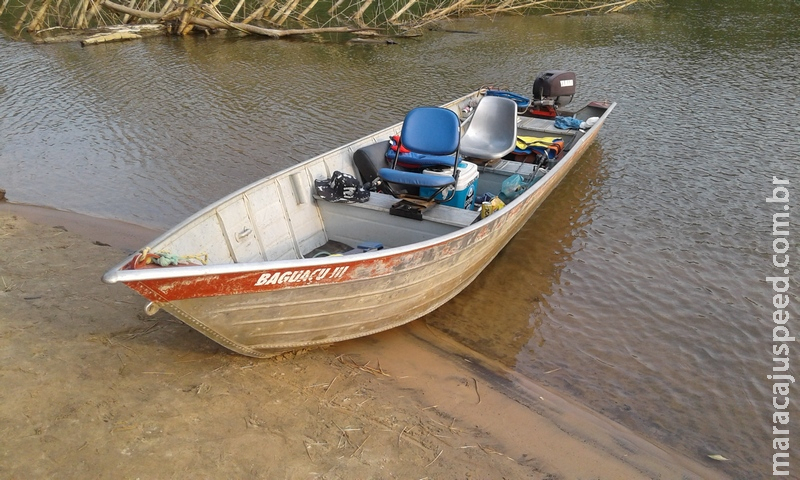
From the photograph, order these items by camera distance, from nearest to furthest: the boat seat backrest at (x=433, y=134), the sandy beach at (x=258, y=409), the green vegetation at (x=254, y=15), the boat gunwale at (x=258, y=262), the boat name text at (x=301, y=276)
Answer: the boat gunwale at (x=258, y=262), the sandy beach at (x=258, y=409), the boat name text at (x=301, y=276), the boat seat backrest at (x=433, y=134), the green vegetation at (x=254, y=15)

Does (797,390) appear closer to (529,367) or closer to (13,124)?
(529,367)

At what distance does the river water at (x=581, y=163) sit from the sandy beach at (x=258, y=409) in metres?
0.61

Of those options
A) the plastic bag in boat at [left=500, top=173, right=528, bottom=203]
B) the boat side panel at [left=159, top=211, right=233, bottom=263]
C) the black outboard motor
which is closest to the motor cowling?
the black outboard motor

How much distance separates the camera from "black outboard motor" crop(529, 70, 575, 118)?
9609mm

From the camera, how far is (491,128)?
781cm

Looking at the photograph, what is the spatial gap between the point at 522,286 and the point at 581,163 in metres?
4.19

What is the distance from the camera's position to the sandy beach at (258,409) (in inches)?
139

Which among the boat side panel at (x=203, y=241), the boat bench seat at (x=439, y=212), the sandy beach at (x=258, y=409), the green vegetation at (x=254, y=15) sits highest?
the green vegetation at (x=254, y=15)

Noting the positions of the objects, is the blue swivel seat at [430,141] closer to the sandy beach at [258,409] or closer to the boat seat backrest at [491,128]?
the boat seat backrest at [491,128]

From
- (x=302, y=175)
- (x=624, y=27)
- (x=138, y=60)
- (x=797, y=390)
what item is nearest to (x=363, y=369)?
(x=302, y=175)

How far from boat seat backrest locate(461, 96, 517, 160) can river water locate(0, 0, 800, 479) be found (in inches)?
51.6

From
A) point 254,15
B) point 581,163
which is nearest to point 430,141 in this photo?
point 581,163

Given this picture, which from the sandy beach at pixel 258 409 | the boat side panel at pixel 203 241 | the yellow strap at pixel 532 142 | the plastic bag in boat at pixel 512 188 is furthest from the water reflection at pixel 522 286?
the boat side panel at pixel 203 241

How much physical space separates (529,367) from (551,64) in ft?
40.8
